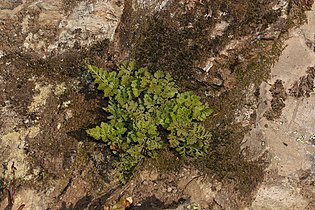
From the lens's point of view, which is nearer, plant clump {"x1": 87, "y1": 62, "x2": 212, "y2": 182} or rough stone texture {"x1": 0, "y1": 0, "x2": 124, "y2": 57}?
plant clump {"x1": 87, "y1": 62, "x2": 212, "y2": 182}

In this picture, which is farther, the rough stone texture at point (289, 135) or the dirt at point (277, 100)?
the dirt at point (277, 100)

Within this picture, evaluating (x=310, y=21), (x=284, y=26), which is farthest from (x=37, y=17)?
(x=310, y=21)

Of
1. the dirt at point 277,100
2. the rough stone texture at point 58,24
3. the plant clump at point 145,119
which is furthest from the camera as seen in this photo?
the rough stone texture at point 58,24

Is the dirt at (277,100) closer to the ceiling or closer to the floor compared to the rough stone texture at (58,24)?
closer to the ceiling

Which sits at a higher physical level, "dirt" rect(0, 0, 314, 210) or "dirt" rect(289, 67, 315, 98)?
"dirt" rect(289, 67, 315, 98)

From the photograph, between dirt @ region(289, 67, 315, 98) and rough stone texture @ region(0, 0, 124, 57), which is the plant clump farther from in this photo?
dirt @ region(289, 67, 315, 98)

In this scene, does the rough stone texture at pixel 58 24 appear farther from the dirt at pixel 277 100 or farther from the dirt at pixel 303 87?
the dirt at pixel 303 87

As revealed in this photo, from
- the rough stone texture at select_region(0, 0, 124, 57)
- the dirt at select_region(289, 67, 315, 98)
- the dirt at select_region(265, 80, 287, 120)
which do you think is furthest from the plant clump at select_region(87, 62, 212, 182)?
the dirt at select_region(289, 67, 315, 98)

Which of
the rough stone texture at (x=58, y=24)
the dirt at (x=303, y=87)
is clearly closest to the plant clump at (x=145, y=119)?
the rough stone texture at (x=58, y=24)
